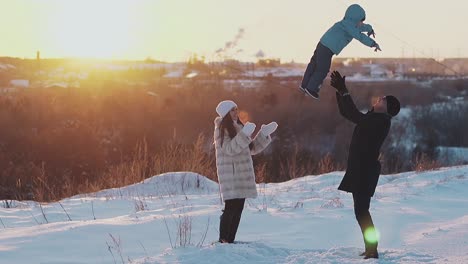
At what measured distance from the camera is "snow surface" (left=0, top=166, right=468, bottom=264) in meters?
Answer: 7.05

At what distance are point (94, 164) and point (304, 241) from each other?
3773cm

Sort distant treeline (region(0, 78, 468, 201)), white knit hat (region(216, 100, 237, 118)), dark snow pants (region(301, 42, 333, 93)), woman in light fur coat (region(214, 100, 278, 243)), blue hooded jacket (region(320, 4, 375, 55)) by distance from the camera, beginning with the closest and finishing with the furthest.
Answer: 1. blue hooded jacket (region(320, 4, 375, 55))
2. woman in light fur coat (region(214, 100, 278, 243))
3. white knit hat (region(216, 100, 237, 118))
4. dark snow pants (region(301, 42, 333, 93))
5. distant treeline (region(0, 78, 468, 201))

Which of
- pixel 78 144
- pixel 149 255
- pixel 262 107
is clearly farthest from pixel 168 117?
pixel 149 255

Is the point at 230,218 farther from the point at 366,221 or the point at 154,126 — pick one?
the point at 154,126

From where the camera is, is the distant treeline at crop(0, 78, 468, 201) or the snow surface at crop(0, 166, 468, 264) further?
the distant treeline at crop(0, 78, 468, 201)

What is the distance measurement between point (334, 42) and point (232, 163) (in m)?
1.68

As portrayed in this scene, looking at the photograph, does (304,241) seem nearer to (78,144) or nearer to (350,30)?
(350,30)

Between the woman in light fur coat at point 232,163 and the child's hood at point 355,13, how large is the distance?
4.59 feet

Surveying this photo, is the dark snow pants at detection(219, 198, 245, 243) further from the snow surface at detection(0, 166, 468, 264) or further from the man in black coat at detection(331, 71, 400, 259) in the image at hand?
the man in black coat at detection(331, 71, 400, 259)

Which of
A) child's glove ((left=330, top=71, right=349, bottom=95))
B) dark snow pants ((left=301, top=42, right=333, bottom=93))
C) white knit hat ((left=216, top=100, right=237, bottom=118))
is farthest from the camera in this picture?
dark snow pants ((left=301, top=42, right=333, bottom=93))

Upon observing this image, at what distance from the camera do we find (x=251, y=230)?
29.4 ft

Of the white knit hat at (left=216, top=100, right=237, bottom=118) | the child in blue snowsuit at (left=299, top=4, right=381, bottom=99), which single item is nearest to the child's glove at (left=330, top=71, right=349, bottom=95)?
the child in blue snowsuit at (left=299, top=4, right=381, bottom=99)

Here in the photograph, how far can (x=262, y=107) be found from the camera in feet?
238

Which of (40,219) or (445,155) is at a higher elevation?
(40,219)
